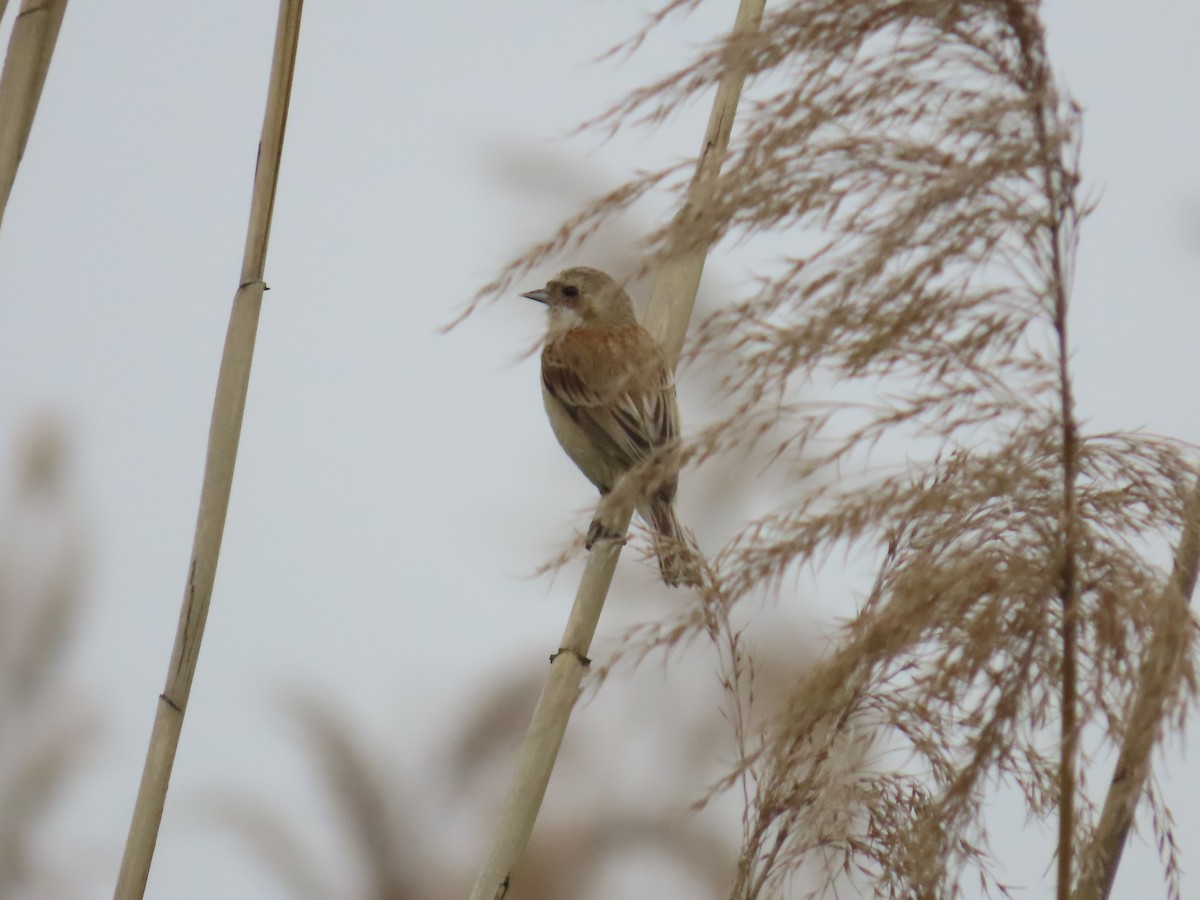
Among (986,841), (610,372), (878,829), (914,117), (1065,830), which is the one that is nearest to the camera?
(1065,830)

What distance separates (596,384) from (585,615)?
1.60 meters

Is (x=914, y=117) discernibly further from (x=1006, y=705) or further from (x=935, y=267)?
(x=1006, y=705)

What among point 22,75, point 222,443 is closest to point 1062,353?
point 222,443

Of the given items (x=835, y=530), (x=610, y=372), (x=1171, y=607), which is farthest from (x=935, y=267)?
(x=610, y=372)

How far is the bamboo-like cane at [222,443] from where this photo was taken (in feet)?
4.89

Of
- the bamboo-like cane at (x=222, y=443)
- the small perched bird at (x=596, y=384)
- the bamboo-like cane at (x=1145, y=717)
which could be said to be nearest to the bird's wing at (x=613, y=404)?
the small perched bird at (x=596, y=384)

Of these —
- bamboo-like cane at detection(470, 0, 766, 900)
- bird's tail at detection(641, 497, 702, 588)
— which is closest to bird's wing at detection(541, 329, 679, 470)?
bamboo-like cane at detection(470, 0, 766, 900)

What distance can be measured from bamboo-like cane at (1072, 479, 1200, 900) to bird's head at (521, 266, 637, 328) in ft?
8.77

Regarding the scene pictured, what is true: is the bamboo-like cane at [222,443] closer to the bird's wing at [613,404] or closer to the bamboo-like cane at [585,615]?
the bamboo-like cane at [585,615]

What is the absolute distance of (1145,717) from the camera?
1.16 metres

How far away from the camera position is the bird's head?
402 centimetres

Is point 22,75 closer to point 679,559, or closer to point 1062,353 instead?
point 679,559

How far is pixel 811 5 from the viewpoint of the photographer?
132 cm

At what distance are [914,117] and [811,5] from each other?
0.15 meters
